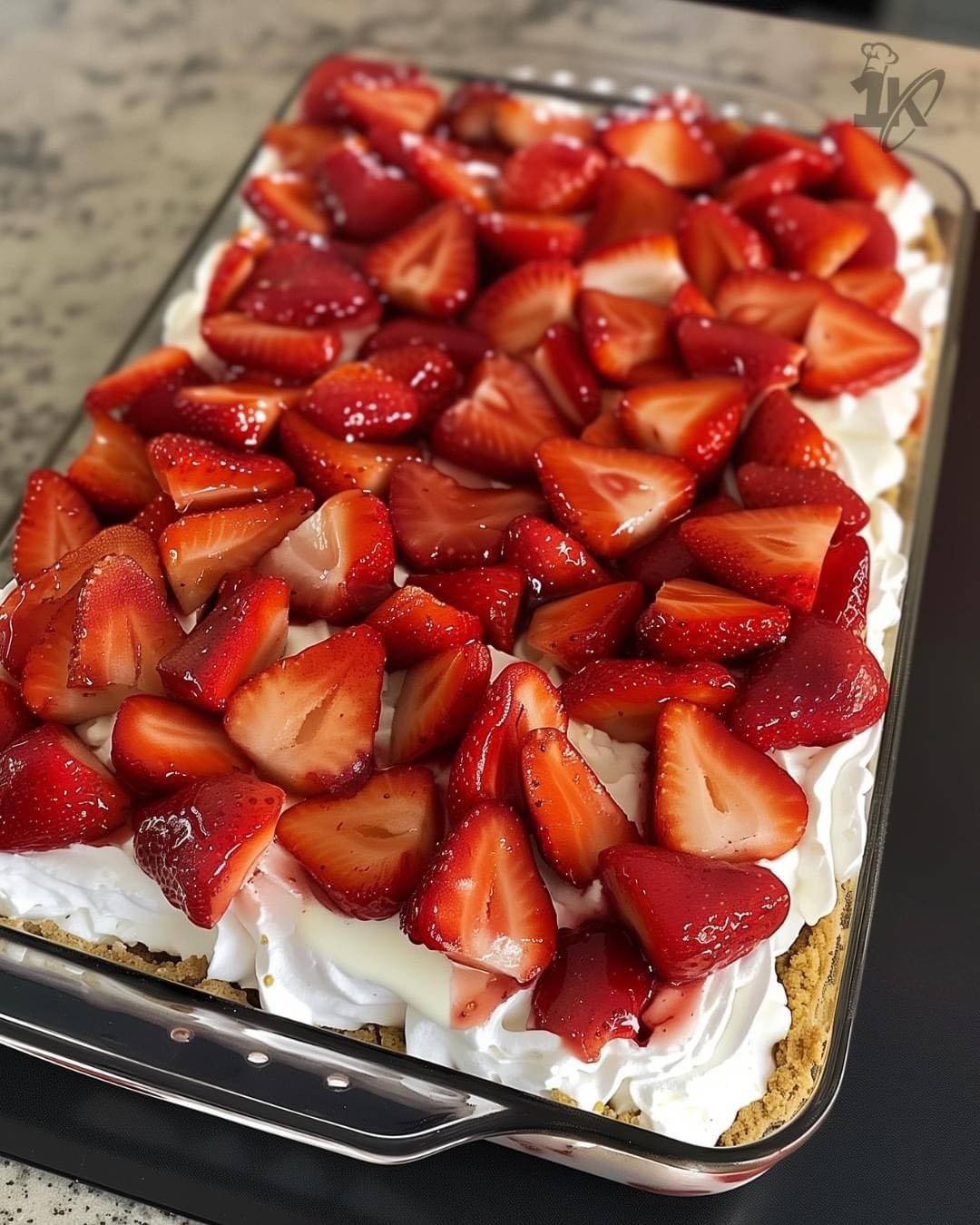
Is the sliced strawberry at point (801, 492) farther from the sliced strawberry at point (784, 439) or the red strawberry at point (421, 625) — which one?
the red strawberry at point (421, 625)

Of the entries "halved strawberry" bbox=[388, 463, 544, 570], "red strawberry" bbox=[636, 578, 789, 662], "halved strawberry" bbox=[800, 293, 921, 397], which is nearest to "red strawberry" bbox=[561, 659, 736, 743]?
"red strawberry" bbox=[636, 578, 789, 662]

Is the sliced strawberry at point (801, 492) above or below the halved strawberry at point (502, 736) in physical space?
above

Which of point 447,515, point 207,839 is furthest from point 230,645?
point 447,515

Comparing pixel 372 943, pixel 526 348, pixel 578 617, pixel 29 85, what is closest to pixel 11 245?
pixel 29 85

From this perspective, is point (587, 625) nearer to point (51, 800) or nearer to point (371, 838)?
point (371, 838)

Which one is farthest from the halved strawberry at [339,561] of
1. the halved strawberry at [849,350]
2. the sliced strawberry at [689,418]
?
the halved strawberry at [849,350]

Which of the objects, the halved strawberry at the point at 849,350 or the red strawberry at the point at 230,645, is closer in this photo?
the red strawberry at the point at 230,645

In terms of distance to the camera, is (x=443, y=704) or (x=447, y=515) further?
(x=447, y=515)
